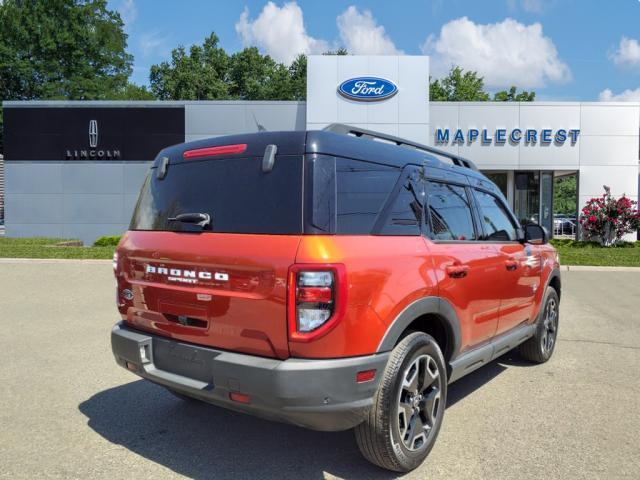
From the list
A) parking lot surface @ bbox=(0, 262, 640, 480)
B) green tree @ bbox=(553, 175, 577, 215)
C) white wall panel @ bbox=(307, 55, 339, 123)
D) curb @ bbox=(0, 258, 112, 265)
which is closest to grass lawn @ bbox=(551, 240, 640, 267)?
Answer: parking lot surface @ bbox=(0, 262, 640, 480)

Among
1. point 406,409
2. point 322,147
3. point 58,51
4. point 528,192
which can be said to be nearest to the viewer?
point 322,147

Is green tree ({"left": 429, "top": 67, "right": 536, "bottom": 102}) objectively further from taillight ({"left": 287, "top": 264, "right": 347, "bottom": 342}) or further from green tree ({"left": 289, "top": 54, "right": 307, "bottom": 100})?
taillight ({"left": 287, "top": 264, "right": 347, "bottom": 342})

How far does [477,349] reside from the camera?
3.68 metres

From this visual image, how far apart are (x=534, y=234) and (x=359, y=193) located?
245cm

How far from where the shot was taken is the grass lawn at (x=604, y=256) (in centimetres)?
1338

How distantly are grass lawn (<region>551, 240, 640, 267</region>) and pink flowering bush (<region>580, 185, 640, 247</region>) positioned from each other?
46cm

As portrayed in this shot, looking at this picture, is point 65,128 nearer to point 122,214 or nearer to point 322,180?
point 122,214

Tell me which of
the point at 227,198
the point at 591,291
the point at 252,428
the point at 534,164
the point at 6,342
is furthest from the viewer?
the point at 534,164

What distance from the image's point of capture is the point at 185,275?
9.52 ft

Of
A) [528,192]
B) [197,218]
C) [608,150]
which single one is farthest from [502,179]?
[197,218]

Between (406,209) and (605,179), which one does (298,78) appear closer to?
(605,179)

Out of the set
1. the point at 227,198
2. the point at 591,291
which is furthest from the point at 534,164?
the point at 227,198

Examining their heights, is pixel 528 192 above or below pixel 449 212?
above

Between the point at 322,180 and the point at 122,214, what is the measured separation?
65.2 ft
